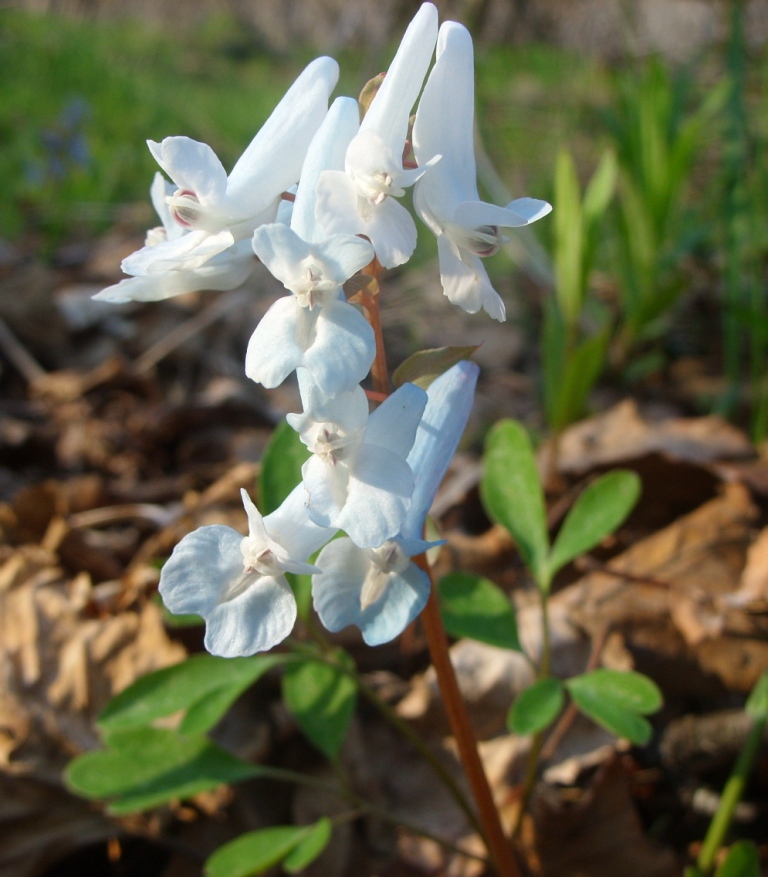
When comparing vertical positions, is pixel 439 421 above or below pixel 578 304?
above

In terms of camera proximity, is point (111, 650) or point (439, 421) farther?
Answer: point (111, 650)

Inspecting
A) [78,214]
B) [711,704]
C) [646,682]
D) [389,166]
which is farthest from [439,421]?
[78,214]

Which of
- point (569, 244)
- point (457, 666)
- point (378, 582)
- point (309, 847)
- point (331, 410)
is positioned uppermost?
point (331, 410)

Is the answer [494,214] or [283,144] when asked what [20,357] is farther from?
[494,214]

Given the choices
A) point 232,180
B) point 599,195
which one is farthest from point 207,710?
point 599,195

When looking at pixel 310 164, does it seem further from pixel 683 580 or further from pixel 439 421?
pixel 683 580

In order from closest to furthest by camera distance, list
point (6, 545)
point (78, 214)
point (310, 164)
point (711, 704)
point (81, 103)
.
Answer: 1. point (310, 164)
2. point (711, 704)
3. point (6, 545)
4. point (78, 214)
5. point (81, 103)

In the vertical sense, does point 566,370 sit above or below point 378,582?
below

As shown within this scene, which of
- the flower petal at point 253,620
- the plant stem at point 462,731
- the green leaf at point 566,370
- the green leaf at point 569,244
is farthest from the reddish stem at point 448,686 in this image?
the green leaf at point 569,244
